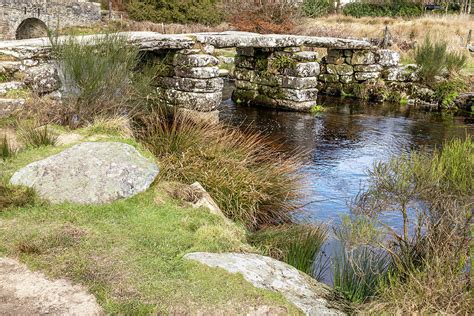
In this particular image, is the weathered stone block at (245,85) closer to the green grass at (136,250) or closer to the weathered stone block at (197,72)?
the weathered stone block at (197,72)

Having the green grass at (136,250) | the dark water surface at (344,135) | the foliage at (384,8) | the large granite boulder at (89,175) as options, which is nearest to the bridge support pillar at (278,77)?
the dark water surface at (344,135)

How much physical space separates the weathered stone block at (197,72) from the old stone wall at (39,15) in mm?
12824

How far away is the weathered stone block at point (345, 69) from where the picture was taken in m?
14.2

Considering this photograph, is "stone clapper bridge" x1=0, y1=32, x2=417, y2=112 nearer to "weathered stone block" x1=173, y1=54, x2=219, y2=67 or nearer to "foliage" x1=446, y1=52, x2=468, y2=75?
"weathered stone block" x1=173, y1=54, x2=219, y2=67

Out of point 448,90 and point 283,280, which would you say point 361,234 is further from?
point 448,90

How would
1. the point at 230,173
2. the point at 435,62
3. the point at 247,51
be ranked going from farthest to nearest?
the point at 435,62, the point at 247,51, the point at 230,173

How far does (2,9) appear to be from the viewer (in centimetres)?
2145

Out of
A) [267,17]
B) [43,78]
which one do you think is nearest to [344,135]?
[43,78]

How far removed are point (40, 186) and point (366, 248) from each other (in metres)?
3.09

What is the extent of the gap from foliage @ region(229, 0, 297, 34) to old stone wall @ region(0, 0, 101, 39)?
7.84m

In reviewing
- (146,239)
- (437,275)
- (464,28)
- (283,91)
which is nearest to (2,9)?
(283,91)

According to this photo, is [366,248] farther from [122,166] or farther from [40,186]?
[40,186]

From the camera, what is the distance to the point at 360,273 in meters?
4.07

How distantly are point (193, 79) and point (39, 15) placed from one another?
15494 millimetres
